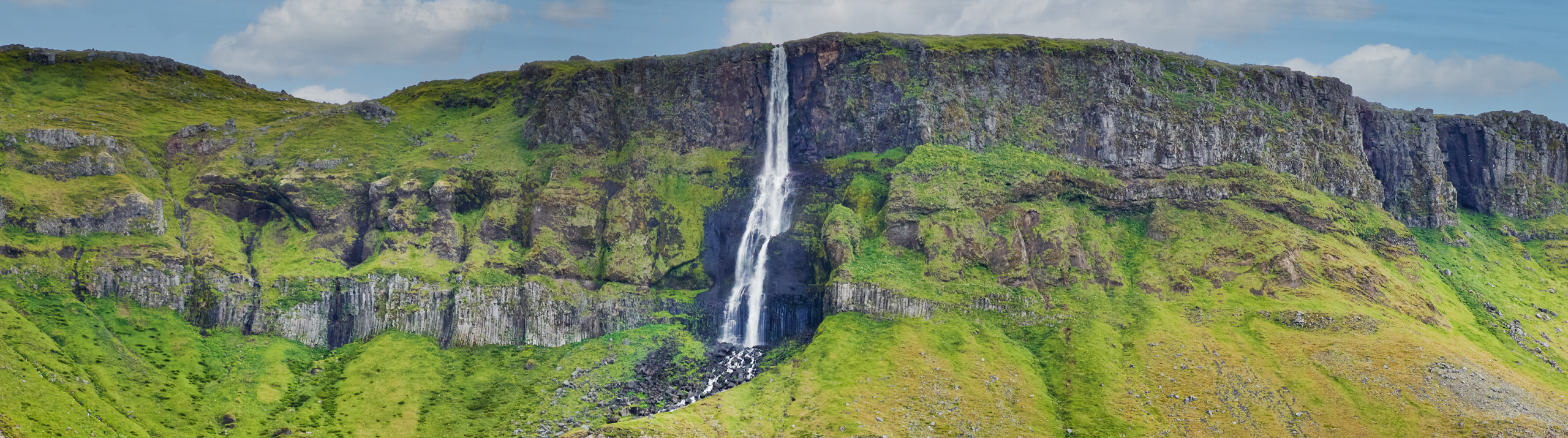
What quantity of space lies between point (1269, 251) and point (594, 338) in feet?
263

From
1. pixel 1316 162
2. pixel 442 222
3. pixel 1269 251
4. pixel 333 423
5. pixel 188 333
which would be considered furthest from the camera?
pixel 1316 162

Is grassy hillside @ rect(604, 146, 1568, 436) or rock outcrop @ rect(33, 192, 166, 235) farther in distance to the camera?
rock outcrop @ rect(33, 192, 166, 235)

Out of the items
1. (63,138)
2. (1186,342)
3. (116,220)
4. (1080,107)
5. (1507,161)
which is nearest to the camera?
(1186,342)

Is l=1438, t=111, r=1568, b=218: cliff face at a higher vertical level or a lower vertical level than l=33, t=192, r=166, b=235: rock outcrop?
higher

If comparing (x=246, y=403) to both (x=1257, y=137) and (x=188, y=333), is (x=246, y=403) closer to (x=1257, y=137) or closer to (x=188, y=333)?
(x=188, y=333)

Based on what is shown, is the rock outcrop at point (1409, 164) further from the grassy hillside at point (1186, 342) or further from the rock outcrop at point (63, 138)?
the rock outcrop at point (63, 138)

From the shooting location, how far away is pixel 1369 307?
117188mm

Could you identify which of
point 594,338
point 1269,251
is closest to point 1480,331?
point 1269,251

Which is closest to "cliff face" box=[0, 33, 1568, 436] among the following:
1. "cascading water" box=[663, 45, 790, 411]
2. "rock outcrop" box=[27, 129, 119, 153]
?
"rock outcrop" box=[27, 129, 119, 153]

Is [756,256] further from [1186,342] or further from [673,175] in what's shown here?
[1186,342]

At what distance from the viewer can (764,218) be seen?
5586 inches

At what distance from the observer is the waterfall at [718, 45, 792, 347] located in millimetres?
131375

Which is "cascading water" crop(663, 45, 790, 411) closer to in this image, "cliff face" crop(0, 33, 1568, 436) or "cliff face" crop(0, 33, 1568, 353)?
→ "cliff face" crop(0, 33, 1568, 436)

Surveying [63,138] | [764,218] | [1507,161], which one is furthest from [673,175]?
[1507,161]
